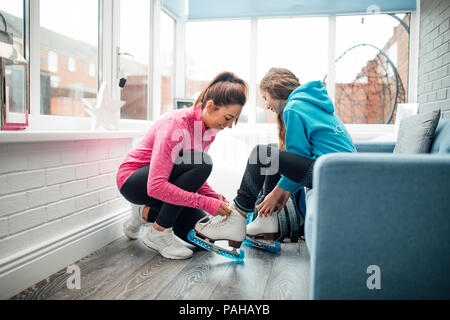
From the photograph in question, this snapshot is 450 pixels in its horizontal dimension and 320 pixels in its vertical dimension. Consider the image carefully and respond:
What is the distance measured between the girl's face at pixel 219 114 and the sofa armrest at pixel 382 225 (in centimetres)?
67

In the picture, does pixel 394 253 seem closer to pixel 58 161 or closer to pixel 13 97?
pixel 58 161

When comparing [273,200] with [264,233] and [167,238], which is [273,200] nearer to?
[264,233]

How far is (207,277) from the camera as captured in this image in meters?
1.41

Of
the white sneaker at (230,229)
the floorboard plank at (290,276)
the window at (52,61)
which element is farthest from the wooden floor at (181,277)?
the window at (52,61)

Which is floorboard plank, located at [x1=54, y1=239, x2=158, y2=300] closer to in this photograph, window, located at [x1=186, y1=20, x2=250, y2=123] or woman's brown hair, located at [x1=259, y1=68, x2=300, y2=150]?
woman's brown hair, located at [x1=259, y1=68, x2=300, y2=150]

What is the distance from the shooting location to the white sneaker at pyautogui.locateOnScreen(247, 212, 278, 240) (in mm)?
1733

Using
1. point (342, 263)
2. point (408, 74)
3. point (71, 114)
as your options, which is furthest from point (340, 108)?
point (342, 263)

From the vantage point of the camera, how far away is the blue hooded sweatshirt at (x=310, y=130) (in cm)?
152

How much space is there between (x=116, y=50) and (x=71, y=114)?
58 centimetres

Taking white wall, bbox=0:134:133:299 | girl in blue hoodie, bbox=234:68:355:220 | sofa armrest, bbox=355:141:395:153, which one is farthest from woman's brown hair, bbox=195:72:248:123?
sofa armrest, bbox=355:141:395:153

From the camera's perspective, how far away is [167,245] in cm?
165

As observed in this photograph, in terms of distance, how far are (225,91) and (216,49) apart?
8.51 feet

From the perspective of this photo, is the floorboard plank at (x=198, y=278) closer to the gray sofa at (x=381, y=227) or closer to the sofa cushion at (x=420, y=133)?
the gray sofa at (x=381, y=227)

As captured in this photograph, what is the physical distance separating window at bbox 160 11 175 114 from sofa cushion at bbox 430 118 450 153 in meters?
2.53
